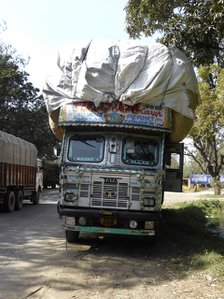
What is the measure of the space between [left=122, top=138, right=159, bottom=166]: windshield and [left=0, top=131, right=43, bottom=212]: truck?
930 centimetres

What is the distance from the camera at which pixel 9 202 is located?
1848 cm

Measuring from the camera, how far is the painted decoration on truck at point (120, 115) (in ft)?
29.8

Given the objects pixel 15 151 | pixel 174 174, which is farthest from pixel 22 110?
pixel 174 174

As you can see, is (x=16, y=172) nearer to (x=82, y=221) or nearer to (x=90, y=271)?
(x=82, y=221)

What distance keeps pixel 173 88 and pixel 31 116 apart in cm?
3092

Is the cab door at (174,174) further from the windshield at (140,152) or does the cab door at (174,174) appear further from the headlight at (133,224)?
the headlight at (133,224)

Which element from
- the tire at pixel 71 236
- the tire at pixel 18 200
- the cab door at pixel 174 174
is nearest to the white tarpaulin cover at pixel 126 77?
the cab door at pixel 174 174

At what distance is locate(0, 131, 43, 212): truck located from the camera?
17.8 metres

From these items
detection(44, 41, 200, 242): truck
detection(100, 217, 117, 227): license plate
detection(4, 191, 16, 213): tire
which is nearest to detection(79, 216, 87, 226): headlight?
detection(44, 41, 200, 242): truck

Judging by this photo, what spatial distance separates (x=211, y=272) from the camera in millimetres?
7453

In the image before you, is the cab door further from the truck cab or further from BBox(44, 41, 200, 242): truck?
the truck cab

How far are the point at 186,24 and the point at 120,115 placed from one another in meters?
2.91

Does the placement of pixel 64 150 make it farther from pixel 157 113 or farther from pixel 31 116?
pixel 31 116

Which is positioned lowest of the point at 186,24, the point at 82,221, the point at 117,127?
the point at 82,221
